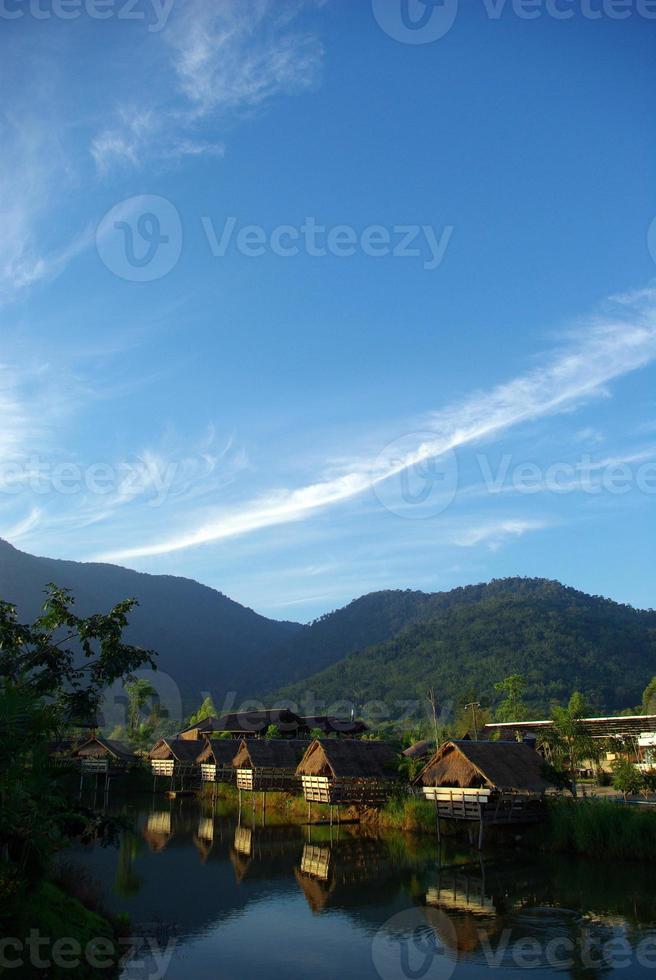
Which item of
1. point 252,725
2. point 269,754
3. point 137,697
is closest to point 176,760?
point 252,725

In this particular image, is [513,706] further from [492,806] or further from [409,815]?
[492,806]

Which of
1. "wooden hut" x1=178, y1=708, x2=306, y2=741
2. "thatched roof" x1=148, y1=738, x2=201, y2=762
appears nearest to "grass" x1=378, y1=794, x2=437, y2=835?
"thatched roof" x1=148, y1=738, x2=201, y2=762

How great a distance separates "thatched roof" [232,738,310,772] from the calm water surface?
1082 centimetres

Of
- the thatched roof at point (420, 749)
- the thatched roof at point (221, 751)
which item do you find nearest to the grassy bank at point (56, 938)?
the thatched roof at point (420, 749)

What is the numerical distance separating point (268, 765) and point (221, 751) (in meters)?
8.07

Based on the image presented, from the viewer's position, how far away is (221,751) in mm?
42938

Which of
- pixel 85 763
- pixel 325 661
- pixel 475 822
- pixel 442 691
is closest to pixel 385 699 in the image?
pixel 442 691

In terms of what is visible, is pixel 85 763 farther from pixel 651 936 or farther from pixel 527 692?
pixel 527 692

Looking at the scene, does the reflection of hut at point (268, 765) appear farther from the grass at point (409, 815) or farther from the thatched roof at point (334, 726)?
the thatched roof at point (334, 726)

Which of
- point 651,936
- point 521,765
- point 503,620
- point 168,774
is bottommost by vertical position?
point 168,774

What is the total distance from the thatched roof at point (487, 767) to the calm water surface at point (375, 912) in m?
2.10

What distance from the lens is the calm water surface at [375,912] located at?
41.4 feet

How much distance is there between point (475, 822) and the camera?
80.1ft

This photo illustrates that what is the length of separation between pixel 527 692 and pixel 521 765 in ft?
222
